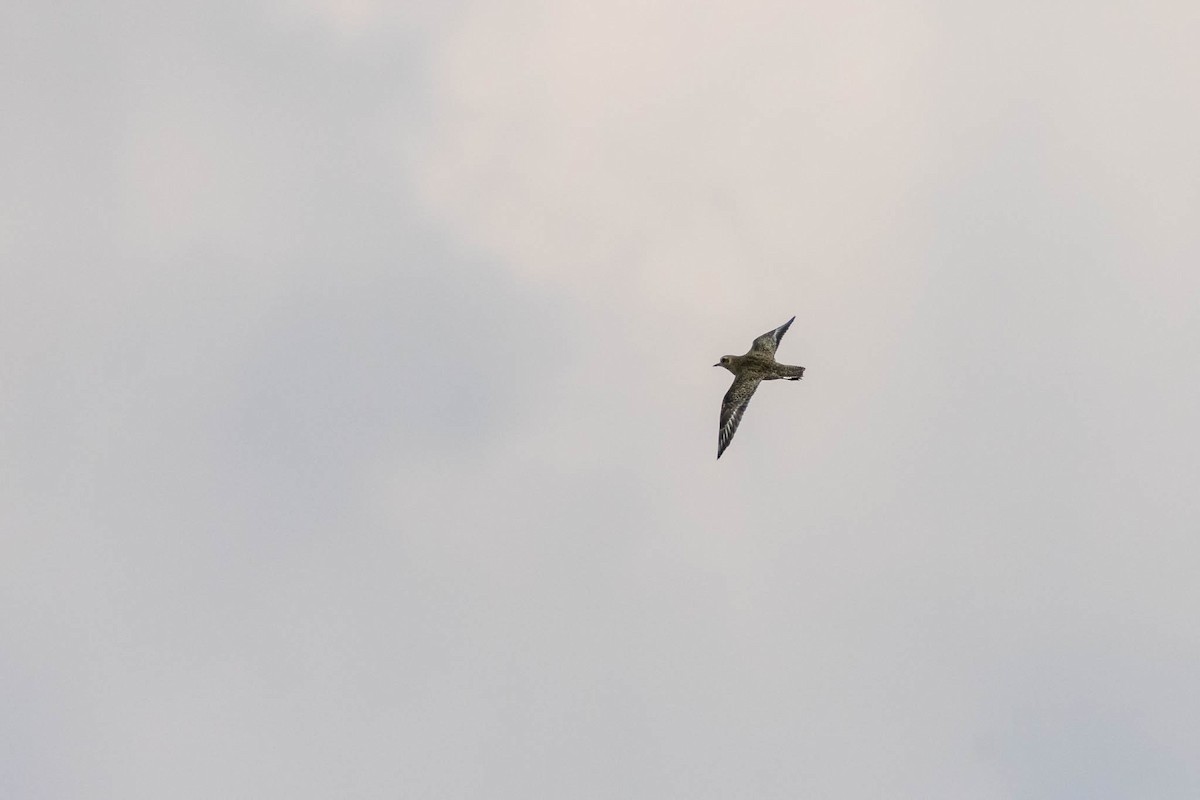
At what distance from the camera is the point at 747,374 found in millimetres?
98562

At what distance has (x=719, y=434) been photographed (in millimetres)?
96688

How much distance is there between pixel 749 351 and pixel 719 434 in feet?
19.3

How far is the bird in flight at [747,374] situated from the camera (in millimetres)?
97562

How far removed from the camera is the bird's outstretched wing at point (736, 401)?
3834 inches

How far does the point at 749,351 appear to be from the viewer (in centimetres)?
9925

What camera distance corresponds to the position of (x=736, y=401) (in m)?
98.2

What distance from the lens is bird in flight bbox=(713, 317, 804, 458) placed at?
9756cm

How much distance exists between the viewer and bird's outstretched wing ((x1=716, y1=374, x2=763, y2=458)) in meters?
97.4

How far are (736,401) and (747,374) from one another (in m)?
1.76
